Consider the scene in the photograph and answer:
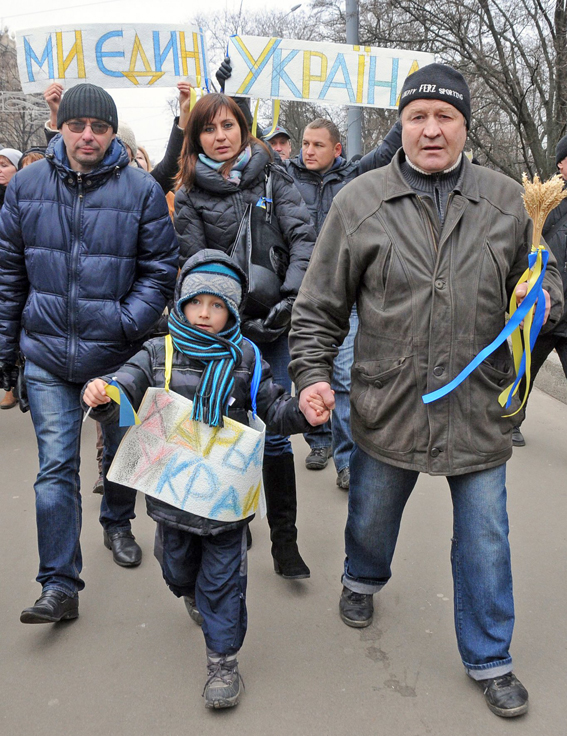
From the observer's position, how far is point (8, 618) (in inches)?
131

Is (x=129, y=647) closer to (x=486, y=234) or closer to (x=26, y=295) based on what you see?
(x=26, y=295)

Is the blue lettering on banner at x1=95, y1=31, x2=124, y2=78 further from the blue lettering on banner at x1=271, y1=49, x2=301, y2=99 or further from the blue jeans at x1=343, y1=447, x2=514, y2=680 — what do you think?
the blue jeans at x1=343, y1=447, x2=514, y2=680

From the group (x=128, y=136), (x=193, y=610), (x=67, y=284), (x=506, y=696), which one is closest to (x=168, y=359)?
(x=67, y=284)

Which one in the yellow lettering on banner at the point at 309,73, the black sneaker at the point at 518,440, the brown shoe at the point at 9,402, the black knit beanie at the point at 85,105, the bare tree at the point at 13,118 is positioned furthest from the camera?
the bare tree at the point at 13,118

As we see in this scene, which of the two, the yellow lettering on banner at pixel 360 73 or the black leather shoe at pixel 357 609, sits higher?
the yellow lettering on banner at pixel 360 73

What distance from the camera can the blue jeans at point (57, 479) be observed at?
3234mm

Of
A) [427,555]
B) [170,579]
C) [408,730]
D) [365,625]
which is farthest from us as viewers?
[427,555]

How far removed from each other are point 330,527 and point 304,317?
5.49ft

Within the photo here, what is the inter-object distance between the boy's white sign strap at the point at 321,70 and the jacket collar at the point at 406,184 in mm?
2808

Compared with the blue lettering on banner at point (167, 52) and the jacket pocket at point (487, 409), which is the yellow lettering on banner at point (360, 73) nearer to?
the blue lettering on banner at point (167, 52)

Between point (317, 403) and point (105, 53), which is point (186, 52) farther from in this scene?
point (317, 403)

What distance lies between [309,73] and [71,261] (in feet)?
9.66

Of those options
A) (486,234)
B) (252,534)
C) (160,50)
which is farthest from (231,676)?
(160,50)

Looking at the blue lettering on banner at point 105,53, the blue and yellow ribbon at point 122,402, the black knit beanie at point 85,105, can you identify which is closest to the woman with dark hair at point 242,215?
the black knit beanie at point 85,105
